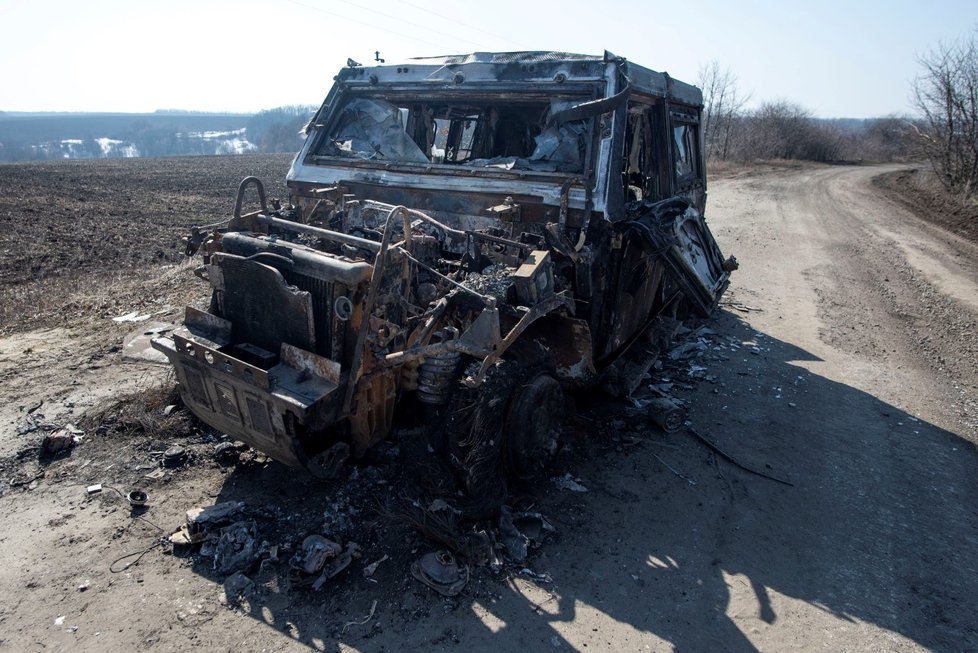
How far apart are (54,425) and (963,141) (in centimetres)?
2350

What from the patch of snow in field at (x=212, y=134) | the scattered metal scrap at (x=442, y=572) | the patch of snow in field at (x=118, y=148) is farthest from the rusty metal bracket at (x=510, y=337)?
the patch of snow in field at (x=212, y=134)

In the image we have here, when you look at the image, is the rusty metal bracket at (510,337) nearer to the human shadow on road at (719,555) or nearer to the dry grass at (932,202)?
the human shadow on road at (719,555)

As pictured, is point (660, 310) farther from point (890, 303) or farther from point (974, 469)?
point (890, 303)

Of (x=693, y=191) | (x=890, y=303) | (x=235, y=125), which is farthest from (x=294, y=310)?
(x=235, y=125)

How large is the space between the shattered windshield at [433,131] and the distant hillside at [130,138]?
231 ft

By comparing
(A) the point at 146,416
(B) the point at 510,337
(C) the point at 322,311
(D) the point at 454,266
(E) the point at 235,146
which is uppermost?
(E) the point at 235,146

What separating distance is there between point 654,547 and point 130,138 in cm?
10973

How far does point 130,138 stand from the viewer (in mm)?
92875

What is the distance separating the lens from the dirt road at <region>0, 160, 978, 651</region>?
2750mm

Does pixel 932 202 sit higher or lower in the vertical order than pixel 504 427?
higher

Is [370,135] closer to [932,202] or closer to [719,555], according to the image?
[719,555]

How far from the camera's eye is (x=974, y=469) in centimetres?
436

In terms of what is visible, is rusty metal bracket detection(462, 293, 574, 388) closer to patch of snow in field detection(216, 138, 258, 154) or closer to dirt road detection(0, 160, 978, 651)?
dirt road detection(0, 160, 978, 651)

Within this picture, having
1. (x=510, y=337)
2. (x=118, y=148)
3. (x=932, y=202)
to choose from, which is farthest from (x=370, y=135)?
(x=118, y=148)
